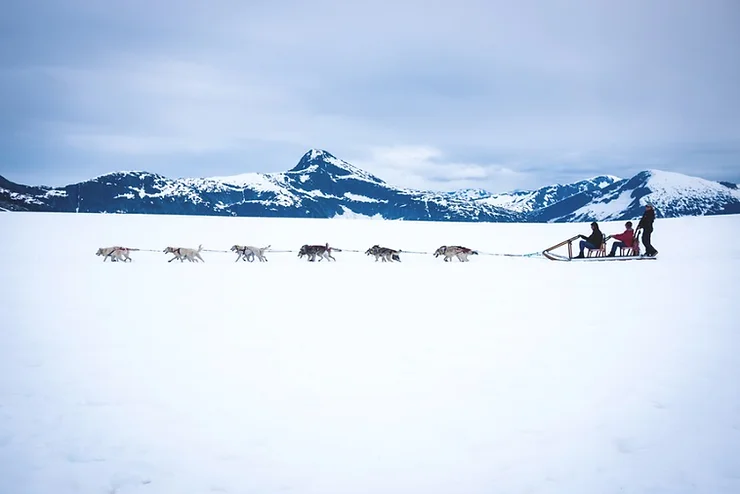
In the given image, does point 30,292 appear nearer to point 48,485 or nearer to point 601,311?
point 48,485

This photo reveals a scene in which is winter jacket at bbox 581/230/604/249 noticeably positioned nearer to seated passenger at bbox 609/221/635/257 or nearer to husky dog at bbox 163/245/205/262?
seated passenger at bbox 609/221/635/257

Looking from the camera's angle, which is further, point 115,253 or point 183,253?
point 115,253

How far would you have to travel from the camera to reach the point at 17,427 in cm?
528

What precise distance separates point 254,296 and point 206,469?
830 centimetres

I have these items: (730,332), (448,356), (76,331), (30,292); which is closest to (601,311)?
(730,332)

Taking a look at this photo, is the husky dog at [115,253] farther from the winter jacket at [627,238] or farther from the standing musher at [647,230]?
the standing musher at [647,230]

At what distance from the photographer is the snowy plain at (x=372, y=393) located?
14.6ft

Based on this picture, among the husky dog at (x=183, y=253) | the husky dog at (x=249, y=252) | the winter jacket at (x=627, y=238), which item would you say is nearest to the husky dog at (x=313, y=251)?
the husky dog at (x=249, y=252)

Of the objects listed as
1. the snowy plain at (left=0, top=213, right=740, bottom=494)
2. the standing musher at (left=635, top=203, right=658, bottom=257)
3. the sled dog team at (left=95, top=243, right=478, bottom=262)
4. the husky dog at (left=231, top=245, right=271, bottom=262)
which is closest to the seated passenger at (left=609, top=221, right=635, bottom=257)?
the standing musher at (left=635, top=203, right=658, bottom=257)

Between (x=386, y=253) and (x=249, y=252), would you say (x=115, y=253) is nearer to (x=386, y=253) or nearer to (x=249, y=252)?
(x=249, y=252)

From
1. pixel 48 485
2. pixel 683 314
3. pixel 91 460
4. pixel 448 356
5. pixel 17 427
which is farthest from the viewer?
pixel 683 314

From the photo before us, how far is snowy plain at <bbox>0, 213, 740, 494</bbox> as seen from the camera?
4.46 meters

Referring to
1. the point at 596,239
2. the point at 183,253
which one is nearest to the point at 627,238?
the point at 596,239

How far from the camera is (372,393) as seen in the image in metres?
6.09
